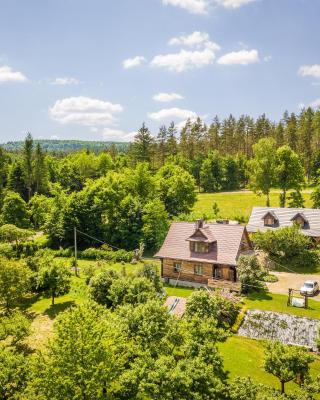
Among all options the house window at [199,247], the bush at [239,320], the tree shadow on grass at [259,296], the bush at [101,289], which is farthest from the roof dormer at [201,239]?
the bush at [101,289]

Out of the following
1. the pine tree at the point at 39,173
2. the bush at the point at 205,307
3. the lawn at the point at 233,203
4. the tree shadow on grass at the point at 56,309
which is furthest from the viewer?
the pine tree at the point at 39,173

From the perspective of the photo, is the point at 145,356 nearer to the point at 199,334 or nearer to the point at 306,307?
the point at 199,334

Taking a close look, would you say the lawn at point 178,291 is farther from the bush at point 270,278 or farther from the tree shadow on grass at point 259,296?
the bush at point 270,278

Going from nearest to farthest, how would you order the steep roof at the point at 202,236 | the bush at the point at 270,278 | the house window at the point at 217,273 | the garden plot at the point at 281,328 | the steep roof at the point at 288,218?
the garden plot at the point at 281,328 < the house window at the point at 217,273 < the steep roof at the point at 202,236 < the bush at the point at 270,278 < the steep roof at the point at 288,218

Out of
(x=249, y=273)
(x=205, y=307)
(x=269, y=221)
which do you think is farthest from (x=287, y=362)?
(x=269, y=221)

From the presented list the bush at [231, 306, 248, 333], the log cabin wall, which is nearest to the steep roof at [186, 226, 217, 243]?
the log cabin wall

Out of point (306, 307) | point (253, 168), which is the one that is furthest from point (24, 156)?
point (306, 307)

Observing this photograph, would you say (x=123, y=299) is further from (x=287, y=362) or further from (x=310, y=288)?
(x=310, y=288)
